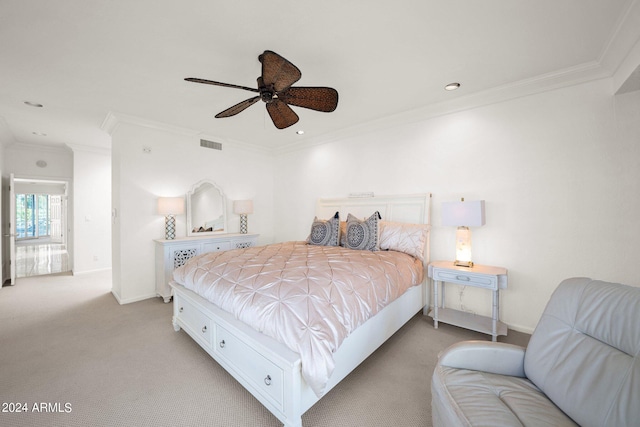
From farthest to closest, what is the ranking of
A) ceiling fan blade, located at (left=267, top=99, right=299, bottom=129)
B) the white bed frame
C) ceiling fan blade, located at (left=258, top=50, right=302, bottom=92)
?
ceiling fan blade, located at (left=267, top=99, right=299, bottom=129) → ceiling fan blade, located at (left=258, top=50, right=302, bottom=92) → the white bed frame

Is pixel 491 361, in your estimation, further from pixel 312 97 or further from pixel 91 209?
pixel 91 209

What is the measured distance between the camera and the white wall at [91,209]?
17.0 ft

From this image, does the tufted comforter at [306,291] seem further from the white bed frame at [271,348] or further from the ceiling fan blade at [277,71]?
the ceiling fan blade at [277,71]

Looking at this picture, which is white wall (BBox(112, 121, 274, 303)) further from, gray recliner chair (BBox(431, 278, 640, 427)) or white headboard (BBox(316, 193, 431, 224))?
gray recliner chair (BBox(431, 278, 640, 427))

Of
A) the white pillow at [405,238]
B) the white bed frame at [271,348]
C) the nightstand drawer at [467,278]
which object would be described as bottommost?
the white bed frame at [271,348]

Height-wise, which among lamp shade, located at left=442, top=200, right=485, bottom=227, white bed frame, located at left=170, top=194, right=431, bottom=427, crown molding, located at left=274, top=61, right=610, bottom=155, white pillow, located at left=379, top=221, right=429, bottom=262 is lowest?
white bed frame, located at left=170, top=194, right=431, bottom=427

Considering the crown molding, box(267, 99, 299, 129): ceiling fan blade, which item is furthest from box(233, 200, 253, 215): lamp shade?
box(267, 99, 299, 129): ceiling fan blade

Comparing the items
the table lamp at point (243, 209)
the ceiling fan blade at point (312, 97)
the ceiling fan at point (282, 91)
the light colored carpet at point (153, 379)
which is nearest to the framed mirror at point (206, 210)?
the table lamp at point (243, 209)

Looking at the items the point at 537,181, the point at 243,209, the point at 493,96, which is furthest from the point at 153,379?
the point at 493,96

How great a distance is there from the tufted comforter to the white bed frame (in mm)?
74

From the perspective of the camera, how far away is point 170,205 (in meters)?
3.88

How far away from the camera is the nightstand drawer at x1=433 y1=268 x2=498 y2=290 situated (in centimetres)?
254

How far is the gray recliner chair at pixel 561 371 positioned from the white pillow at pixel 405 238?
1724 millimetres

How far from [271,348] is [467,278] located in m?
2.19
